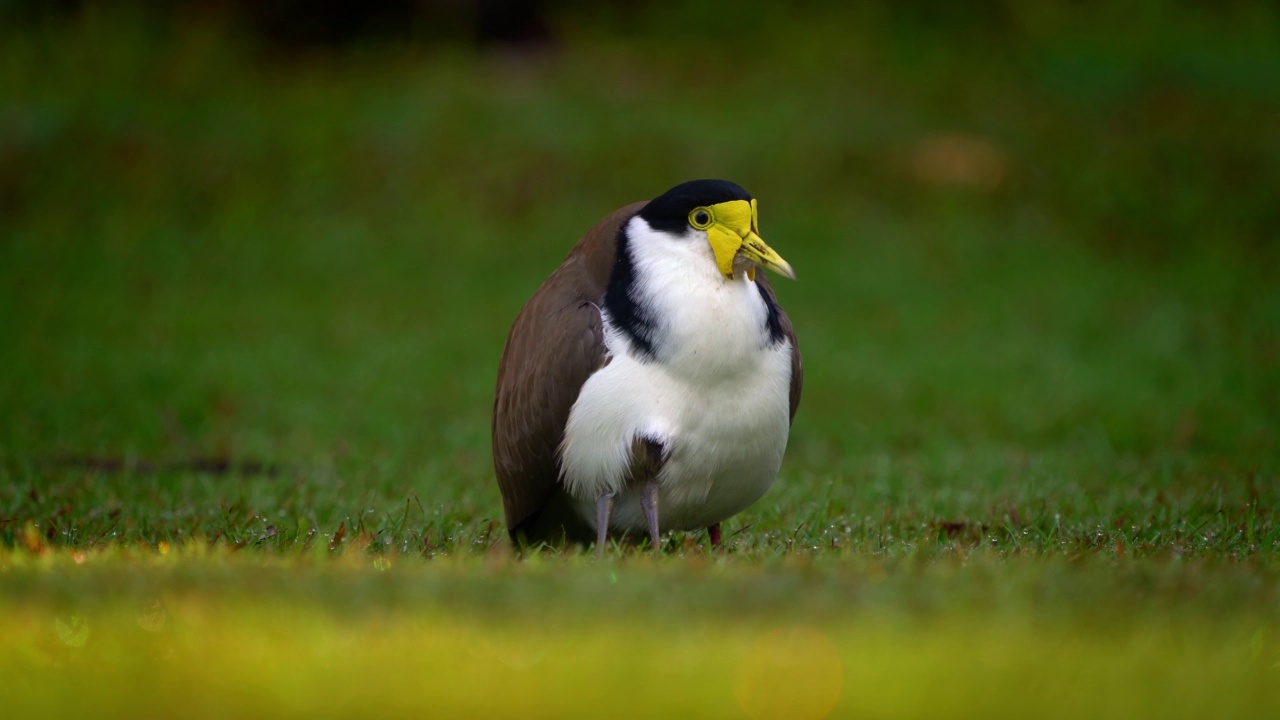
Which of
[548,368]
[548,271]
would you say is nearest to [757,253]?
[548,368]

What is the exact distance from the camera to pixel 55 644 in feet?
11.0

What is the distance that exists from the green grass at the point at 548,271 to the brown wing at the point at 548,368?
343 mm

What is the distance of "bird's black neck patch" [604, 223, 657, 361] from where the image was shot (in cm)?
469

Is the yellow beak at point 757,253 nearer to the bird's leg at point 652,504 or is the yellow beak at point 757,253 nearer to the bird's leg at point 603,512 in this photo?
the bird's leg at point 652,504

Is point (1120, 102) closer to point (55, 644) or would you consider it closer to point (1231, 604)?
point (1231, 604)

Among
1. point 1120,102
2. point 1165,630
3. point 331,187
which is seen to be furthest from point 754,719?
point 1120,102

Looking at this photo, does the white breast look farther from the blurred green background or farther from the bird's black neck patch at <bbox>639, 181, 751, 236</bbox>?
the blurred green background

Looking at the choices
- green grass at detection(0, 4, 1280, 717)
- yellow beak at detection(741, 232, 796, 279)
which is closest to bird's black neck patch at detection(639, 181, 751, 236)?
yellow beak at detection(741, 232, 796, 279)

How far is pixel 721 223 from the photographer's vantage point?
475 cm

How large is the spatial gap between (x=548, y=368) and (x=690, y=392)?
52 cm

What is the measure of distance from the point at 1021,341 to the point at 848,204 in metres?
3.12

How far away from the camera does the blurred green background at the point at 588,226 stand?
797 cm

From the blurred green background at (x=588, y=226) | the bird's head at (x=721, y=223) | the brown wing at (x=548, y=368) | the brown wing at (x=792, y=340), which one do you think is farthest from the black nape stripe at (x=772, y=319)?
the blurred green background at (x=588, y=226)

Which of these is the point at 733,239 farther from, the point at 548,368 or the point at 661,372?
the point at 548,368
